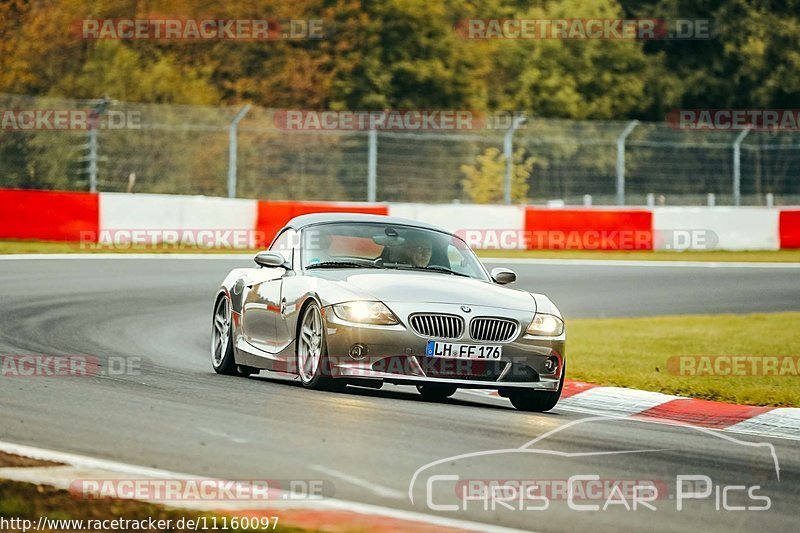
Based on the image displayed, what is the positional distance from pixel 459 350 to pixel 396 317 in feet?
1.51

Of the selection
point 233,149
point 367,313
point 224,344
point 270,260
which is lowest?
point 224,344

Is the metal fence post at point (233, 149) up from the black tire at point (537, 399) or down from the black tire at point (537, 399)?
up

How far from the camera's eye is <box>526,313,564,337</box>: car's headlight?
10289 mm

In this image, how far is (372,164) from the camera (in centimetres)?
3058

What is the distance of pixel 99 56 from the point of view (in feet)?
139

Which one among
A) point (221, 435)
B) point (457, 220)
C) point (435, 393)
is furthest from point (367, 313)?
point (457, 220)

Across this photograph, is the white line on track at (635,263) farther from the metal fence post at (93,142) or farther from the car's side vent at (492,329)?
the car's side vent at (492,329)

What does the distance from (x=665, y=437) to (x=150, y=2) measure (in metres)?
41.2

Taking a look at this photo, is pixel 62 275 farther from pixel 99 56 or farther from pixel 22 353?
pixel 99 56

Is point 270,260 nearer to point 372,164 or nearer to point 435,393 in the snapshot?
point 435,393

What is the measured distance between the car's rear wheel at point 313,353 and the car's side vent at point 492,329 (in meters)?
0.95

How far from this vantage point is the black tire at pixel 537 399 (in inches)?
412

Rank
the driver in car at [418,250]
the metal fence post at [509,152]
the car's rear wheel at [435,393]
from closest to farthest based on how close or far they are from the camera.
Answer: the car's rear wheel at [435,393] < the driver in car at [418,250] < the metal fence post at [509,152]

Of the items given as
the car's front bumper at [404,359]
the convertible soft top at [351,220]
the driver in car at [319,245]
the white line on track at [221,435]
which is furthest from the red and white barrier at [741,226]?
the white line on track at [221,435]
